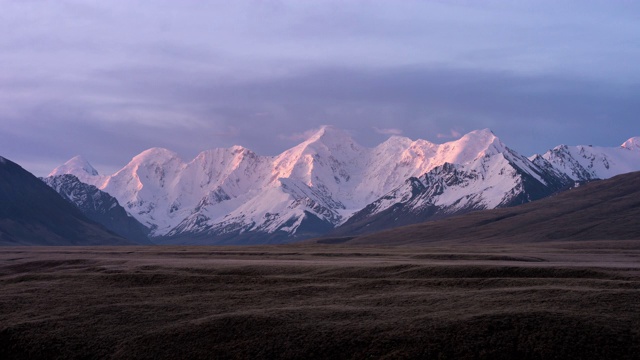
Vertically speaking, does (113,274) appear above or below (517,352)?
above

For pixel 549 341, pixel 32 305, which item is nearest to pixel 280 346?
pixel 549 341

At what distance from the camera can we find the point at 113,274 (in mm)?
71750

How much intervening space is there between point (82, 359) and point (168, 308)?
10.1 meters

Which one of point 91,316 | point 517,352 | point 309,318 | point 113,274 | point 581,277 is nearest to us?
point 517,352

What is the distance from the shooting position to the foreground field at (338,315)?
39.9 m

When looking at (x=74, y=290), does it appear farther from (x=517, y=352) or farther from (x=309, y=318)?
(x=517, y=352)

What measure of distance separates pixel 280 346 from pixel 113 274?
111ft

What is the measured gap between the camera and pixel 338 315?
4678 centimetres

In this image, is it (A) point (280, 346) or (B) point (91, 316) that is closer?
(A) point (280, 346)

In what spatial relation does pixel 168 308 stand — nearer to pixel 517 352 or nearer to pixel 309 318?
pixel 309 318

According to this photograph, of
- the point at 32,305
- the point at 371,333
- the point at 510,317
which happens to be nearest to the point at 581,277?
the point at 510,317

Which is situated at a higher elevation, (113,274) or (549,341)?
(113,274)

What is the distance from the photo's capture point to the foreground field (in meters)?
39.9

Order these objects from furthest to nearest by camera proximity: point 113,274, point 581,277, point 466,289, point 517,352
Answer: point 113,274 → point 581,277 → point 466,289 → point 517,352
